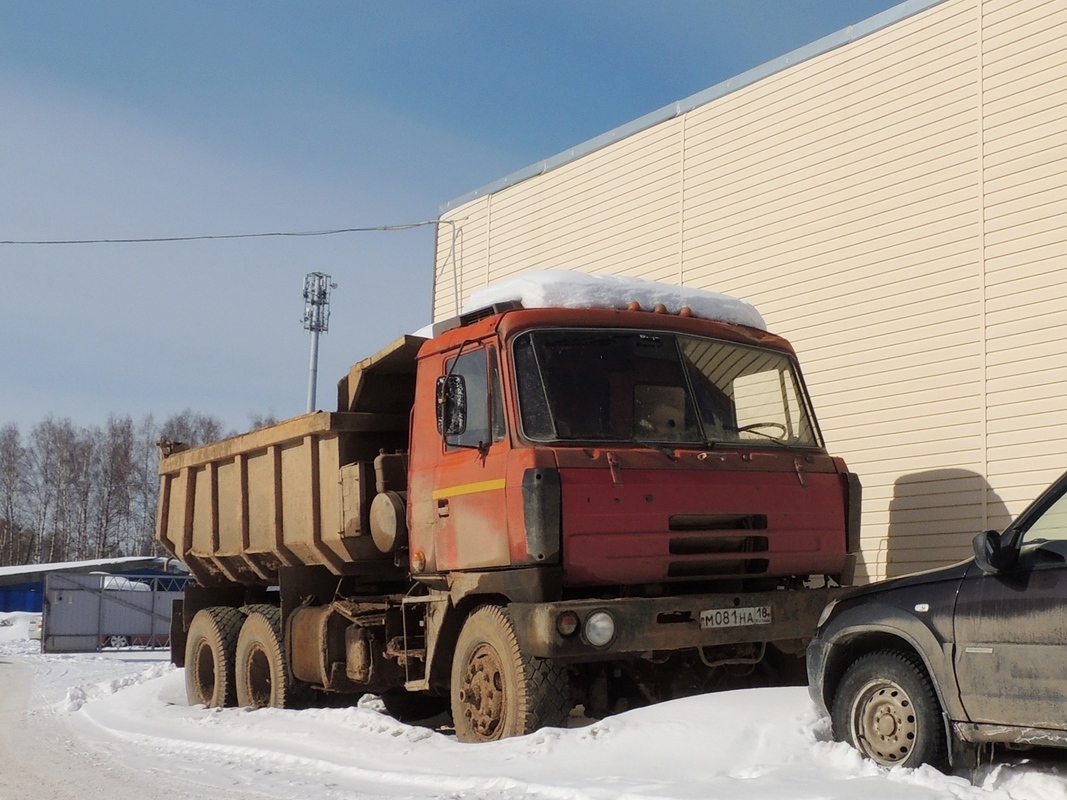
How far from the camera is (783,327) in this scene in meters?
14.3

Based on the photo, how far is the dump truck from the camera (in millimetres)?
7586

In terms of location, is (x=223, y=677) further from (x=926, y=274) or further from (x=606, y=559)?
(x=926, y=274)

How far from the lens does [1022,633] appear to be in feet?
18.7

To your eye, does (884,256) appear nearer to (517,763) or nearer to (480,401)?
(480,401)

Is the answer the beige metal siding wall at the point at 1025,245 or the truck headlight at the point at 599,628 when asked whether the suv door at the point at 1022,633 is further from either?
the beige metal siding wall at the point at 1025,245

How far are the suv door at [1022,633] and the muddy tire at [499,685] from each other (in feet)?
8.78

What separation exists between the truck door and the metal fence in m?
25.5

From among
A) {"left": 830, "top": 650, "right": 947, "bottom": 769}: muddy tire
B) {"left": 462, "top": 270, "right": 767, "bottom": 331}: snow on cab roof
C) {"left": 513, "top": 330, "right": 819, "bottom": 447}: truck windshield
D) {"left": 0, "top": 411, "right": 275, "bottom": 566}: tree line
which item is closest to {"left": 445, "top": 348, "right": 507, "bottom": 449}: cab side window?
{"left": 513, "top": 330, "right": 819, "bottom": 447}: truck windshield

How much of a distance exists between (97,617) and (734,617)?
1198 inches

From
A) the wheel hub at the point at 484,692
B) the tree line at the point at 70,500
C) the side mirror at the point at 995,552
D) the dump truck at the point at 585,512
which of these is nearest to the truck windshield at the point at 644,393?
the dump truck at the point at 585,512

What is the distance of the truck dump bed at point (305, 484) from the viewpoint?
32.9 ft

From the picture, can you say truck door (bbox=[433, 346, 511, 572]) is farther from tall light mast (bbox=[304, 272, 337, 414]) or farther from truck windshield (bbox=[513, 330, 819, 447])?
tall light mast (bbox=[304, 272, 337, 414])

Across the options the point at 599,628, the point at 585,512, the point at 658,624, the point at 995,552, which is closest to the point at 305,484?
the point at 585,512

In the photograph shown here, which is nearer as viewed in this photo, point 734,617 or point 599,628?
point 599,628
